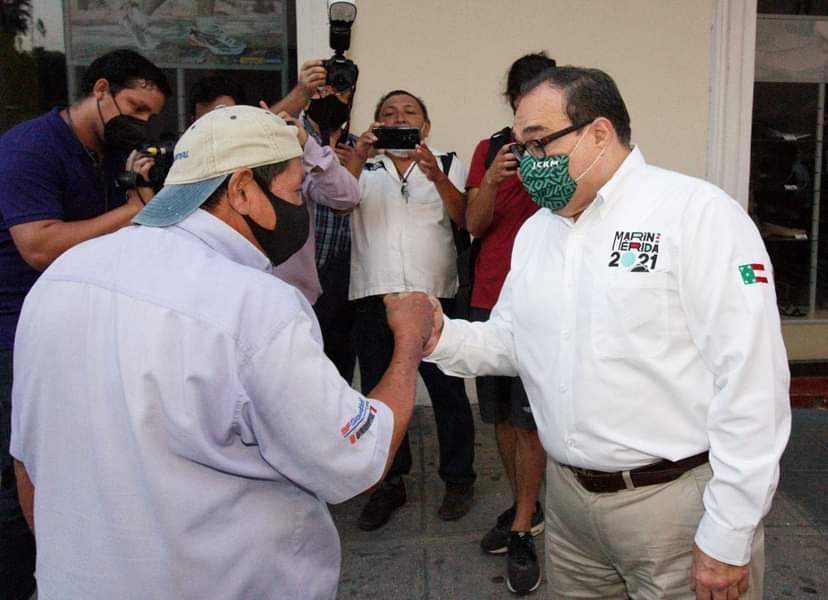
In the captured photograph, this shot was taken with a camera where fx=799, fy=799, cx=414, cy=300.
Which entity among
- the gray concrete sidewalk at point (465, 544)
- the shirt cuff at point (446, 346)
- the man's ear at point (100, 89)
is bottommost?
the gray concrete sidewalk at point (465, 544)

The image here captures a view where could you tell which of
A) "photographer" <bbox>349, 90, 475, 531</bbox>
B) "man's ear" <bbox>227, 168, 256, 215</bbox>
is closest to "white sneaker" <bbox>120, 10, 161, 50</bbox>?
"photographer" <bbox>349, 90, 475, 531</bbox>

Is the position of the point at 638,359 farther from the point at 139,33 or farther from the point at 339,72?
the point at 139,33

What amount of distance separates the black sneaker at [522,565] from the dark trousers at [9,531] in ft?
6.02

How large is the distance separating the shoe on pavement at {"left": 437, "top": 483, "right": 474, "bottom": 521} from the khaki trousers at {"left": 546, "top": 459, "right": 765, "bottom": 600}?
1.76 meters

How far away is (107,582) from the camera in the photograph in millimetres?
1540

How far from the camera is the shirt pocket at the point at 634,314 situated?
1.91 meters

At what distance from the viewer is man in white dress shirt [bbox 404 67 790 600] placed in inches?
70.4

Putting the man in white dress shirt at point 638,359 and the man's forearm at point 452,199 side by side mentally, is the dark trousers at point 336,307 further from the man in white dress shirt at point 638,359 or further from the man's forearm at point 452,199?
the man in white dress shirt at point 638,359

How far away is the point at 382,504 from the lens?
397 cm

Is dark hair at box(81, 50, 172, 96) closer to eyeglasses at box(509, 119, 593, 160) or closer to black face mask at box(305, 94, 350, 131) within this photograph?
black face mask at box(305, 94, 350, 131)

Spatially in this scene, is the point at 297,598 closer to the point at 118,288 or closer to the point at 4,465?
the point at 118,288

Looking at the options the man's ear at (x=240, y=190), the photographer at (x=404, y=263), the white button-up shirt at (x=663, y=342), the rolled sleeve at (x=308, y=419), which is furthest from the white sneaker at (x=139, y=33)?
the rolled sleeve at (x=308, y=419)

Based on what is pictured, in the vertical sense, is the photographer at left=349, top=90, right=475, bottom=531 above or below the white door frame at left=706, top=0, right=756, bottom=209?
below

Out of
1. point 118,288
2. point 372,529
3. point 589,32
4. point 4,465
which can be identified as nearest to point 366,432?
point 118,288
